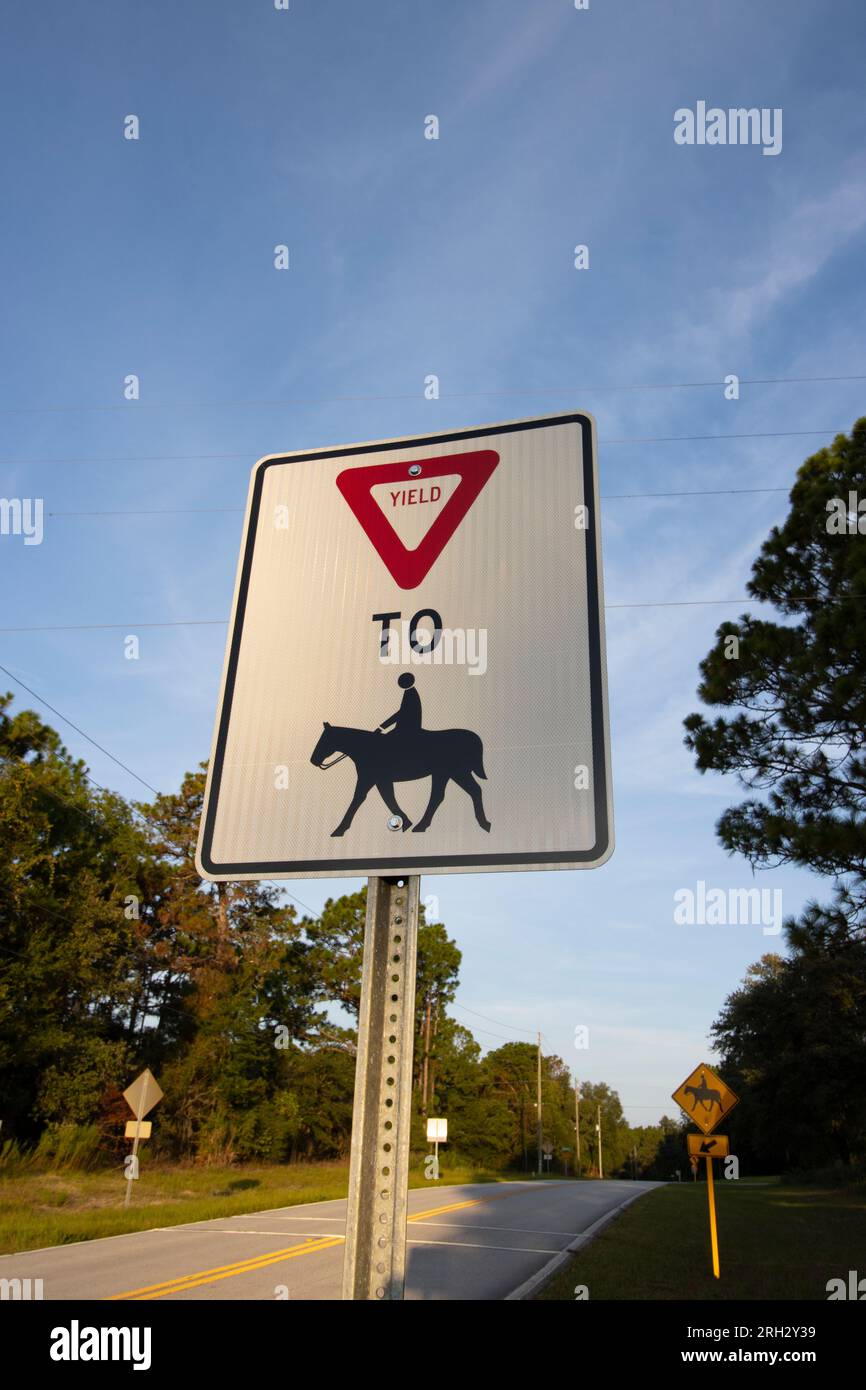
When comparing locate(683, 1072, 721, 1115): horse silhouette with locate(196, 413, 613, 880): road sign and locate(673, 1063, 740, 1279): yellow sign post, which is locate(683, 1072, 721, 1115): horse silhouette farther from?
locate(196, 413, 613, 880): road sign

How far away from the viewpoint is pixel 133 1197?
21.1 metres

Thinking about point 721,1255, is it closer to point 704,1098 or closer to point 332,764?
point 704,1098

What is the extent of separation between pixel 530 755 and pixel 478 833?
0.16 meters

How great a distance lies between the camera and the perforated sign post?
145 cm

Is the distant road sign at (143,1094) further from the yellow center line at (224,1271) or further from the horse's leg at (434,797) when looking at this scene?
the horse's leg at (434,797)

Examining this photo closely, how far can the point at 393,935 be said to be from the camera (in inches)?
59.4

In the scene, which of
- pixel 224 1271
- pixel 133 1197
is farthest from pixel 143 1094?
pixel 224 1271

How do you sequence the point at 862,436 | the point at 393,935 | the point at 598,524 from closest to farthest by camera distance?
the point at 393,935, the point at 598,524, the point at 862,436

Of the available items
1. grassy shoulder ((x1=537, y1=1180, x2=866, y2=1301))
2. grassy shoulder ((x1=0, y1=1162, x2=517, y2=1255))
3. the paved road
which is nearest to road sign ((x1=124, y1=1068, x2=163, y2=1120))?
grassy shoulder ((x1=0, y1=1162, x2=517, y2=1255))

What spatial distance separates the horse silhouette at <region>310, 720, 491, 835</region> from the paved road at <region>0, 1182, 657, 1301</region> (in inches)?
290

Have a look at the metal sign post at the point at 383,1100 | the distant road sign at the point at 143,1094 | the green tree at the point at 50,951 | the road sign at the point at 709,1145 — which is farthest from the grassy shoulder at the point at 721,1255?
the green tree at the point at 50,951

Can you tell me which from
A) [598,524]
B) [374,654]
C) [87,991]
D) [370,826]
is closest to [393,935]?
[370,826]

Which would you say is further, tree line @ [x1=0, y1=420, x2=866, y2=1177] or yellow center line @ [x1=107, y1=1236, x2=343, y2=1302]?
tree line @ [x1=0, y1=420, x2=866, y2=1177]

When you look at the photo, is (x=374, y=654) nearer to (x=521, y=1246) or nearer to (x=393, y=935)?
(x=393, y=935)
